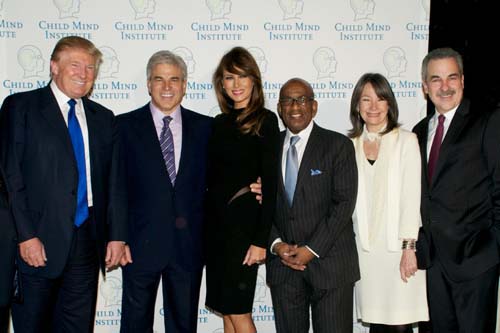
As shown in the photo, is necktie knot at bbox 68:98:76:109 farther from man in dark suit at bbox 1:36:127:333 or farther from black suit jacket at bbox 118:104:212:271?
black suit jacket at bbox 118:104:212:271

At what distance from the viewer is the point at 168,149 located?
306cm

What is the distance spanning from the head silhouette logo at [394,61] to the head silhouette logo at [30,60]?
2.81m

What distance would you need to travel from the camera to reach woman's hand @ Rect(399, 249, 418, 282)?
2.98 meters

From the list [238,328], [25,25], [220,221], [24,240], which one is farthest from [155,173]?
[25,25]

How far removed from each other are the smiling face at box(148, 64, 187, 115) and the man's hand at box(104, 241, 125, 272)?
0.86 metres

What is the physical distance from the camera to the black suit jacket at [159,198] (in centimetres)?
301

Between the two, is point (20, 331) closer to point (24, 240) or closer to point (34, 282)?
point (34, 282)

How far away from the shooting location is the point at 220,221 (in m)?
3.02

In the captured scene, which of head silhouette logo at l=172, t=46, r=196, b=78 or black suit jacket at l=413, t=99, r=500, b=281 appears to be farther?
head silhouette logo at l=172, t=46, r=196, b=78

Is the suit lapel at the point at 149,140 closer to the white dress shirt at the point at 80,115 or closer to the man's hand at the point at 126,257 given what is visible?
the white dress shirt at the point at 80,115

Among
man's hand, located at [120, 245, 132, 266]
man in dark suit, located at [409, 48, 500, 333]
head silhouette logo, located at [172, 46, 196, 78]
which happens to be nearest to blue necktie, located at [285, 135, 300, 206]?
man in dark suit, located at [409, 48, 500, 333]

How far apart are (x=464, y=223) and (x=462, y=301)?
17.9 inches

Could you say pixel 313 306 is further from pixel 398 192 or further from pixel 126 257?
pixel 126 257

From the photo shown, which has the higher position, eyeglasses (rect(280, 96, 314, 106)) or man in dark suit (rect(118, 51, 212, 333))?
eyeglasses (rect(280, 96, 314, 106))
